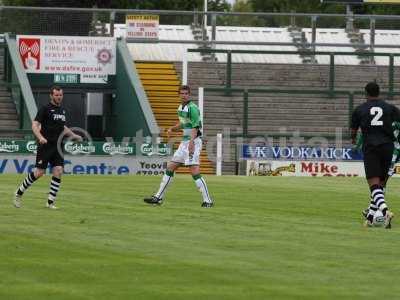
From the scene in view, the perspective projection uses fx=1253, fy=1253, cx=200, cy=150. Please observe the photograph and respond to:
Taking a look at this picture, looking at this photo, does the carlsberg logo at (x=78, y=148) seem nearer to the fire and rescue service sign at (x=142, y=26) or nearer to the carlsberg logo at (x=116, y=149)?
the carlsberg logo at (x=116, y=149)

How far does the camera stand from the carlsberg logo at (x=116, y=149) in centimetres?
4110

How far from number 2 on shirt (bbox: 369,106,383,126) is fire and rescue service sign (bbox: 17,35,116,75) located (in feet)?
96.7

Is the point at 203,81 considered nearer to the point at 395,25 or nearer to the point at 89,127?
the point at 89,127

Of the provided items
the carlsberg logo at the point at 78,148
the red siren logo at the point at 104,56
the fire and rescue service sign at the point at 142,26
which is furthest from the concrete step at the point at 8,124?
the fire and rescue service sign at the point at 142,26

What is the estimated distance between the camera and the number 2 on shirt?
18953mm

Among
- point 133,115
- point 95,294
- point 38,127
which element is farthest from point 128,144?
point 95,294

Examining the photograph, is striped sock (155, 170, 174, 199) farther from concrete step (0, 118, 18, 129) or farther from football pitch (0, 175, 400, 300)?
concrete step (0, 118, 18, 129)

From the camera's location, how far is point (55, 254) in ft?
48.6

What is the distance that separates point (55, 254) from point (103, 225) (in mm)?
3870

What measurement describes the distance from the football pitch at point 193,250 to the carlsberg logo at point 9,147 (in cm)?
1474

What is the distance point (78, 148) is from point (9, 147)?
7.31ft

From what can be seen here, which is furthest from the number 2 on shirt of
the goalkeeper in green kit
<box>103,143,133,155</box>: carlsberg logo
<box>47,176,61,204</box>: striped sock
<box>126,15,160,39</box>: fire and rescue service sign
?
<box>126,15,160,39</box>: fire and rescue service sign

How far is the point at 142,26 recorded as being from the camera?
5006 centimetres

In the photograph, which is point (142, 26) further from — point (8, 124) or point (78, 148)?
point (78, 148)
